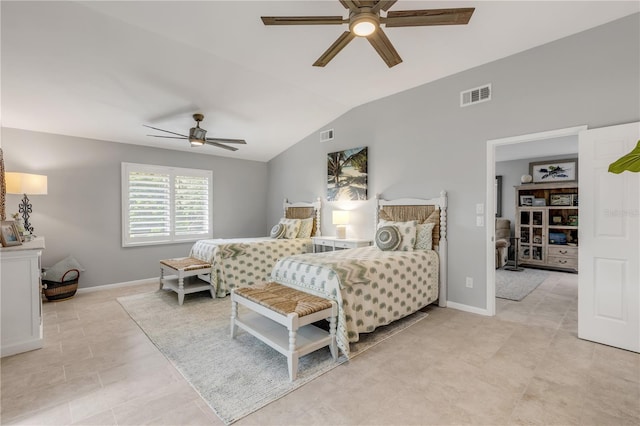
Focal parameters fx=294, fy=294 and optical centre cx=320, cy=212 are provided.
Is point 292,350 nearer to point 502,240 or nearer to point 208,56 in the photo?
point 208,56

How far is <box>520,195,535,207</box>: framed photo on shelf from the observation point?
Answer: 6.78 m

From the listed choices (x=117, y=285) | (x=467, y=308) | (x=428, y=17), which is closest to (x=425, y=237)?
(x=467, y=308)

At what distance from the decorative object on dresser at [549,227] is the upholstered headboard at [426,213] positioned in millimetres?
3883

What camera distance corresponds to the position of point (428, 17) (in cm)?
197

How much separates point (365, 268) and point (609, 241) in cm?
236

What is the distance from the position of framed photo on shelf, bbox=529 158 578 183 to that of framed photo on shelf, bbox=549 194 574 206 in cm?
34

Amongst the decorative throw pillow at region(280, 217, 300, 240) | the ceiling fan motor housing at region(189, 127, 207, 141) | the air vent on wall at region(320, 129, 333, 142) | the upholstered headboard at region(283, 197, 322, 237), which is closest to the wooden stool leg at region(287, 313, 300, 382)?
the ceiling fan motor housing at region(189, 127, 207, 141)

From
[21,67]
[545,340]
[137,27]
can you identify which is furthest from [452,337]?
[21,67]

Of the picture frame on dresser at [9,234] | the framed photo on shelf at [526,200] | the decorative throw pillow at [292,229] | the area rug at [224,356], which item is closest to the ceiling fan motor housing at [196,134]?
the picture frame on dresser at [9,234]

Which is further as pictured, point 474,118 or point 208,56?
point 474,118

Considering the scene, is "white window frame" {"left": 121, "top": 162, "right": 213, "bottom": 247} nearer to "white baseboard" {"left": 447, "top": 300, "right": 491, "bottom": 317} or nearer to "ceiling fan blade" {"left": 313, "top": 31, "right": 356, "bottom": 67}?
"ceiling fan blade" {"left": 313, "top": 31, "right": 356, "bottom": 67}

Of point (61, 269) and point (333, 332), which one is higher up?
point (61, 269)

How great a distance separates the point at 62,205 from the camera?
458 cm

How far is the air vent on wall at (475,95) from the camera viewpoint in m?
3.70
